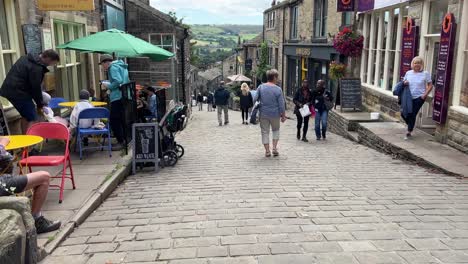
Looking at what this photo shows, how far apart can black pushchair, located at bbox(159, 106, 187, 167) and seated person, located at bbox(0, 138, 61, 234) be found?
10.9ft

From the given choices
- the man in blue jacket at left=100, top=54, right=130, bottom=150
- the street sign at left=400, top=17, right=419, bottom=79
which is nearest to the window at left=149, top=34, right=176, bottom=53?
the street sign at left=400, top=17, right=419, bottom=79

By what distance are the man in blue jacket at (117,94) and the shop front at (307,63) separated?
414 inches

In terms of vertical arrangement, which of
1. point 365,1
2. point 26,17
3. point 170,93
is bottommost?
point 170,93

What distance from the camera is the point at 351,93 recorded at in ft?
43.7

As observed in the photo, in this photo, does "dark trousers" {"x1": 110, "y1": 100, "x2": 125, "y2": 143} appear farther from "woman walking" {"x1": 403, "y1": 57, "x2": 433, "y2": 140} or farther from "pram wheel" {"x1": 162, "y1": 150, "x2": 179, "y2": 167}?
"woman walking" {"x1": 403, "y1": 57, "x2": 433, "y2": 140}

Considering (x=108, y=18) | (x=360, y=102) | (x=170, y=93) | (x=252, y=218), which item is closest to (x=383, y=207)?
(x=252, y=218)

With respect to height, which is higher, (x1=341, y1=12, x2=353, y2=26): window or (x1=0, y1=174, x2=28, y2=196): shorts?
(x1=341, y1=12, x2=353, y2=26): window

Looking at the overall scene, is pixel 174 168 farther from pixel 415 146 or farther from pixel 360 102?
pixel 360 102

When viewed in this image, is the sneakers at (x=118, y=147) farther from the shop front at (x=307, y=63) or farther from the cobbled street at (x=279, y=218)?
the shop front at (x=307, y=63)

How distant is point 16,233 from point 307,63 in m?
18.8

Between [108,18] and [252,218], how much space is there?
11942mm

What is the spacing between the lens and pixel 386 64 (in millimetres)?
11734

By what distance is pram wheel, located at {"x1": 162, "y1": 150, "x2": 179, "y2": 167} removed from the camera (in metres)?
7.44

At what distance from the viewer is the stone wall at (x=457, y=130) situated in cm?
743
